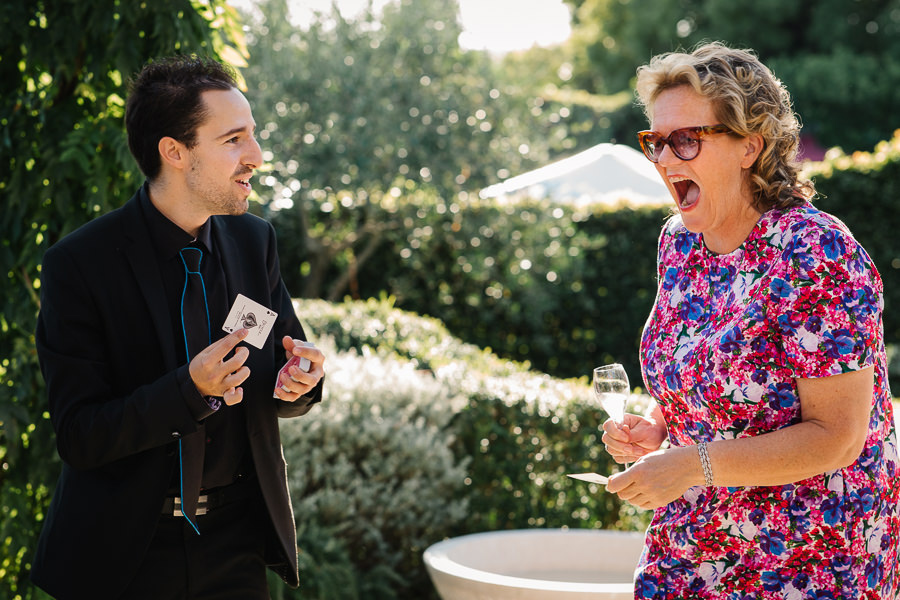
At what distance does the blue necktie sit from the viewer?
7.38 feet

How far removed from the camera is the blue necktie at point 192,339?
2.25 m

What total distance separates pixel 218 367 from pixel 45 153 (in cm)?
165

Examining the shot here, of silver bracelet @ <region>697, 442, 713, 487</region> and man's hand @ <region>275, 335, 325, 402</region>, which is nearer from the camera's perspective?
silver bracelet @ <region>697, 442, 713, 487</region>

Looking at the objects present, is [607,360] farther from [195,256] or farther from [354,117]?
[195,256]

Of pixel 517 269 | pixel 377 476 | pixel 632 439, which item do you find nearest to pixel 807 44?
pixel 517 269

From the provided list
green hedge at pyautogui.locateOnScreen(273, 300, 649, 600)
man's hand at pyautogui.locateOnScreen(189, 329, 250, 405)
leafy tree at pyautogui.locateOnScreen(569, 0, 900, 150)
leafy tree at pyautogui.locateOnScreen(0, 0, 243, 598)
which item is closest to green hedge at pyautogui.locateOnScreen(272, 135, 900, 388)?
green hedge at pyautogui.locateOnScreen(273, 300, 649, 600)

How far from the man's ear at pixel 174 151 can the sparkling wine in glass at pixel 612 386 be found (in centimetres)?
119

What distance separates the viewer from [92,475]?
2307mm

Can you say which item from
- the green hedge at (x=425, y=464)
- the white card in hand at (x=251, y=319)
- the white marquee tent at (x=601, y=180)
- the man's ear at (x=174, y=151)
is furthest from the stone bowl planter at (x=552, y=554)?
the white marquee tent at (x=601, y=180)

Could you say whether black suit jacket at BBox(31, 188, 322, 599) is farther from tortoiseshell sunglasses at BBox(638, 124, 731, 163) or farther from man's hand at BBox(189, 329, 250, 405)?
tortoiseshell sunglasses at BBox(638, 124, 731, 163)

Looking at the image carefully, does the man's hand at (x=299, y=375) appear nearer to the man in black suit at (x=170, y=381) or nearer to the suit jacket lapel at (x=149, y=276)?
the man in black suit at (x=170, y=381)

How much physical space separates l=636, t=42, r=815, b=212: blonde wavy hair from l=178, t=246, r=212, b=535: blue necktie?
1235mm

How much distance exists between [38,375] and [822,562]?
Result: 8.77 feet

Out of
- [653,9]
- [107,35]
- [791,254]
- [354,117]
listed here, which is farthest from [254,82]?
[653,9]
